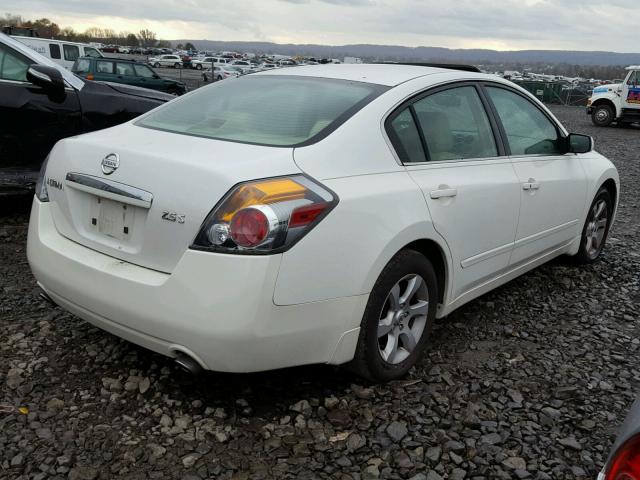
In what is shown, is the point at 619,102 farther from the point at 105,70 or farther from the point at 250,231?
the point at 250,231

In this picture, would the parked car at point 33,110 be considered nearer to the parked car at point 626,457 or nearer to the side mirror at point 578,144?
the side mirror at point 578,144

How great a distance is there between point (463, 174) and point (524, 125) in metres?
1.07

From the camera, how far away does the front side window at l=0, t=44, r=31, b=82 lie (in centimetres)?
523

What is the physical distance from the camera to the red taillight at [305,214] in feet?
7.80

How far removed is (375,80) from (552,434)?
192 centimetres

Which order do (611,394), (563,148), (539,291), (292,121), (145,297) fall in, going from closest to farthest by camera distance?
(145,297) → (292,121) → (611,394) → (563,148) → (539,291)

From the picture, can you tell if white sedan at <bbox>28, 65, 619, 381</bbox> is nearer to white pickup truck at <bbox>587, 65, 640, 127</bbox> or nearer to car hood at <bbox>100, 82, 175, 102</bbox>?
car hood at <bbox>100, 82, 175, 102</bbox>

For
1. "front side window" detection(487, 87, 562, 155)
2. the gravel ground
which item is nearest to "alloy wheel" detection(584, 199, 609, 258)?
"front side window" detection(487, 87, 562, 155)

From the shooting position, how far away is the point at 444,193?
10.0 feet

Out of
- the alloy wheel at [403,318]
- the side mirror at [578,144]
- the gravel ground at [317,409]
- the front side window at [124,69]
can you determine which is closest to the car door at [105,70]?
the front side window at [124,69]

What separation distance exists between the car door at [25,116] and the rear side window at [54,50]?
20.2m

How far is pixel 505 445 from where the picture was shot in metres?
2.65

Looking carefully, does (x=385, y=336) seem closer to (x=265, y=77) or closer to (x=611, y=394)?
(x=611, y=394)

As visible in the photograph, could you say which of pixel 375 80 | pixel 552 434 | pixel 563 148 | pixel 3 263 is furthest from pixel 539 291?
pixel 3 263
